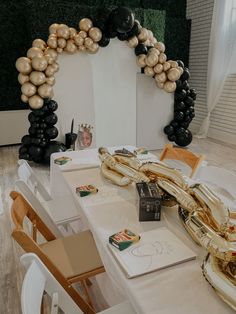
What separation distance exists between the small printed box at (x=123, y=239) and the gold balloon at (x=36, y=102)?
2.99m

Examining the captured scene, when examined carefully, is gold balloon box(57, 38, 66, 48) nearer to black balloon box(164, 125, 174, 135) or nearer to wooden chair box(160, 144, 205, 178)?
black balloon box(164, 125, 174, 135)

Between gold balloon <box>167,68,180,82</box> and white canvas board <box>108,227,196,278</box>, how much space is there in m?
3.53

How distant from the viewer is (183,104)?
14.8ft

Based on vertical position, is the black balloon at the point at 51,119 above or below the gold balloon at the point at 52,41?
below

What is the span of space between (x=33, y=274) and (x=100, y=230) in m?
0.30

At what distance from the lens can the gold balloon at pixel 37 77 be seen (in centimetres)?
346

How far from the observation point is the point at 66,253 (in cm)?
138

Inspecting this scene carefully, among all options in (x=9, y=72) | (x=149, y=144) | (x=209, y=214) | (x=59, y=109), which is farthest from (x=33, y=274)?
(x=9, y=72)

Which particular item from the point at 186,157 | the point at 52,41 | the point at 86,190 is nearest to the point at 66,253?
the point at 86,190

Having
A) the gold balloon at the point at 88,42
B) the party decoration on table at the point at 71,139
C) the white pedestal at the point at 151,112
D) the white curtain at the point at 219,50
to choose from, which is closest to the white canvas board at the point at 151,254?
the party decoration on table at the point at 71,139

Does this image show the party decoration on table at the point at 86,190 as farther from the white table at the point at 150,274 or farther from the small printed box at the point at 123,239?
the small printed box at the point at 123,239

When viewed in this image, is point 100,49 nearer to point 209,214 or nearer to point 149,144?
point 149,144

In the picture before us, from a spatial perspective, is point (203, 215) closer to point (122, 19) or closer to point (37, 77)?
point (37, 77)

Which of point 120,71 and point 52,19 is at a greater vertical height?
point 52,19
